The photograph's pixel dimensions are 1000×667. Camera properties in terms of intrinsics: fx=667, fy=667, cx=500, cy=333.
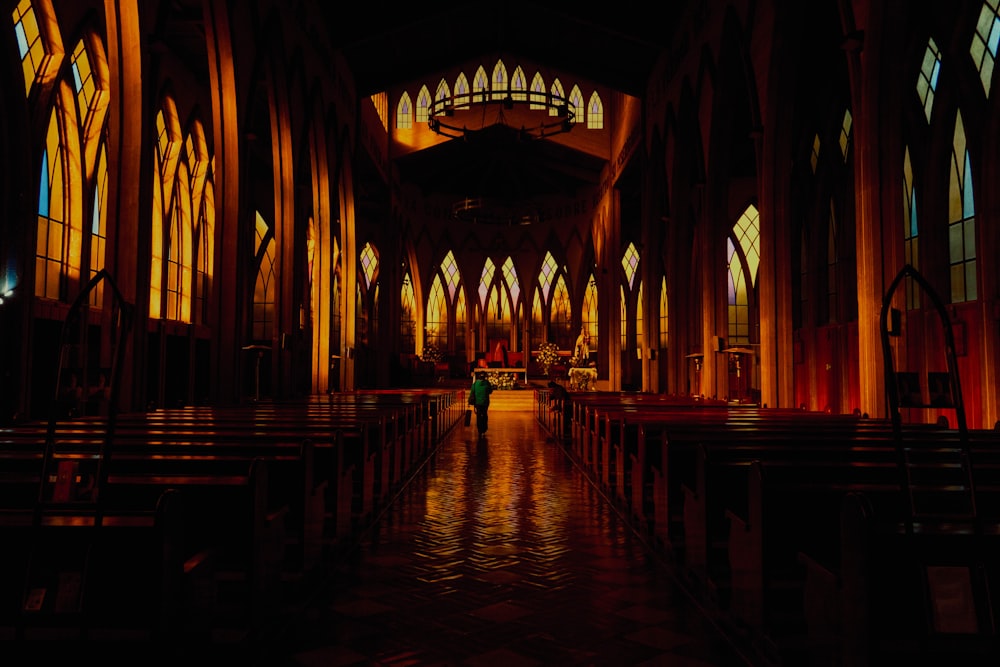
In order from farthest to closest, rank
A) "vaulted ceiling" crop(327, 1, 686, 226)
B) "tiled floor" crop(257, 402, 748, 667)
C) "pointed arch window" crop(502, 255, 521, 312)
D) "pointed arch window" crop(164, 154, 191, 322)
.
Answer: "pointed arch window" crop(502, 255, 521, 312) < "vaulted ceiling" crop(327, 1, 686, 226) < "pointed arch window" crop(164, 154, 191, 322) < "tiled floor" crop(257, 402, 748, 667)

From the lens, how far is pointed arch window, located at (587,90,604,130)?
79.3ft

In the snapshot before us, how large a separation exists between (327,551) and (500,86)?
21.8 metres

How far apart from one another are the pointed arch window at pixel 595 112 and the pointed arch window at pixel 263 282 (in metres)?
12.1

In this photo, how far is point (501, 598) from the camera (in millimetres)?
3586

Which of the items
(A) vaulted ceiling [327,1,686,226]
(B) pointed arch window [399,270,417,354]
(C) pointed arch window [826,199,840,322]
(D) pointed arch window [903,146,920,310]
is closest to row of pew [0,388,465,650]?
(D) pointed arch window [903,146,920,310]

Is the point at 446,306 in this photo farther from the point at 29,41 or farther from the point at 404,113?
the point at 29,41

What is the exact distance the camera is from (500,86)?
23562mm

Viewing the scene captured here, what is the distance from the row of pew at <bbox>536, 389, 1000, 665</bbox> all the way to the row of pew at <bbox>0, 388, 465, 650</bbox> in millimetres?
2122

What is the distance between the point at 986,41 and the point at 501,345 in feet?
71.3

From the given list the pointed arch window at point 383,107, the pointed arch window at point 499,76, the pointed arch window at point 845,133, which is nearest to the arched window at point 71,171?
the pointed arch window at point 383,107

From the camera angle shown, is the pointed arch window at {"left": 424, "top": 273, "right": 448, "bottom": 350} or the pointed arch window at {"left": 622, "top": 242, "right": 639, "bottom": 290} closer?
the pointed arch window at {"left": 622, "top": 242, "right": 639, "bottom": 290}

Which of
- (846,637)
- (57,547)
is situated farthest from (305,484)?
(846,637)

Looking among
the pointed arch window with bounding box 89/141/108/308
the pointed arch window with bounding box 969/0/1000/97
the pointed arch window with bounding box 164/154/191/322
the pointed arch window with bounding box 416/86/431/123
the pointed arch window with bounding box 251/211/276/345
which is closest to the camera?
the pointed arch window with bounding box 969/0/1000/97

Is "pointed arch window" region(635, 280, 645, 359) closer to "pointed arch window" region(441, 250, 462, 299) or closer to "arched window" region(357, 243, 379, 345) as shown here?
"pointed arch window" region(441, 250, 462, 299)
